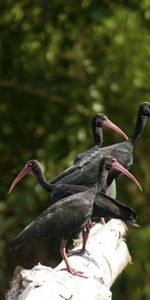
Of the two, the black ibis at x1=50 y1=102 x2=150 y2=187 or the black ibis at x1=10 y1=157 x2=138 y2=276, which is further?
the black ibis at x1=50 y1=102 x2=150 y2=187

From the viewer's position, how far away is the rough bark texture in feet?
26.6

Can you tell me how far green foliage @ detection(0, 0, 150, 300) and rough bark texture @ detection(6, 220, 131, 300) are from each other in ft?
13.8

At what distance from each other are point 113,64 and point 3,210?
283 centimetres

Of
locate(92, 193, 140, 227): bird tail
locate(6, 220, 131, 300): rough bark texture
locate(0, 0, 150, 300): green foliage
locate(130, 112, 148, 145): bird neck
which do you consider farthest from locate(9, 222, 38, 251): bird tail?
locate(0, 0, 150, 300): green foliage

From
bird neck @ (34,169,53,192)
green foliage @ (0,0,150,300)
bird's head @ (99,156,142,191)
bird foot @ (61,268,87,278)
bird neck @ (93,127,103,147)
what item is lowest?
green foliage @ (0,0,150,300)

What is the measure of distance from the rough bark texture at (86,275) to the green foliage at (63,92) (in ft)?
13.8

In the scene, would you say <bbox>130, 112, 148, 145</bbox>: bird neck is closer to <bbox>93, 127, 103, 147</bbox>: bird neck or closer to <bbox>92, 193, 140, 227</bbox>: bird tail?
<bbox>93, 127, 103, 147</bbox>: bird neck

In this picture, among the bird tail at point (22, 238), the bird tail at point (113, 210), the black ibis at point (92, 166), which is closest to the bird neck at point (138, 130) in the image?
the black ibis at point (92, 166)

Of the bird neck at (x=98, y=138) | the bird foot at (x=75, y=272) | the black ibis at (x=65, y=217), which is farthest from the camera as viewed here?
the bird neck at (x=98, y=138)

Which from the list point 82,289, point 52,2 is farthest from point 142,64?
point 82,289

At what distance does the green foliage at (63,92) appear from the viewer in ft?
51.2

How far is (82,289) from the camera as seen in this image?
28.3ft

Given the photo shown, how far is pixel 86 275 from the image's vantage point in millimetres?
9117

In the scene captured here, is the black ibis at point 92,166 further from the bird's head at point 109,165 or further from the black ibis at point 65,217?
the black ibis at point 65,217
